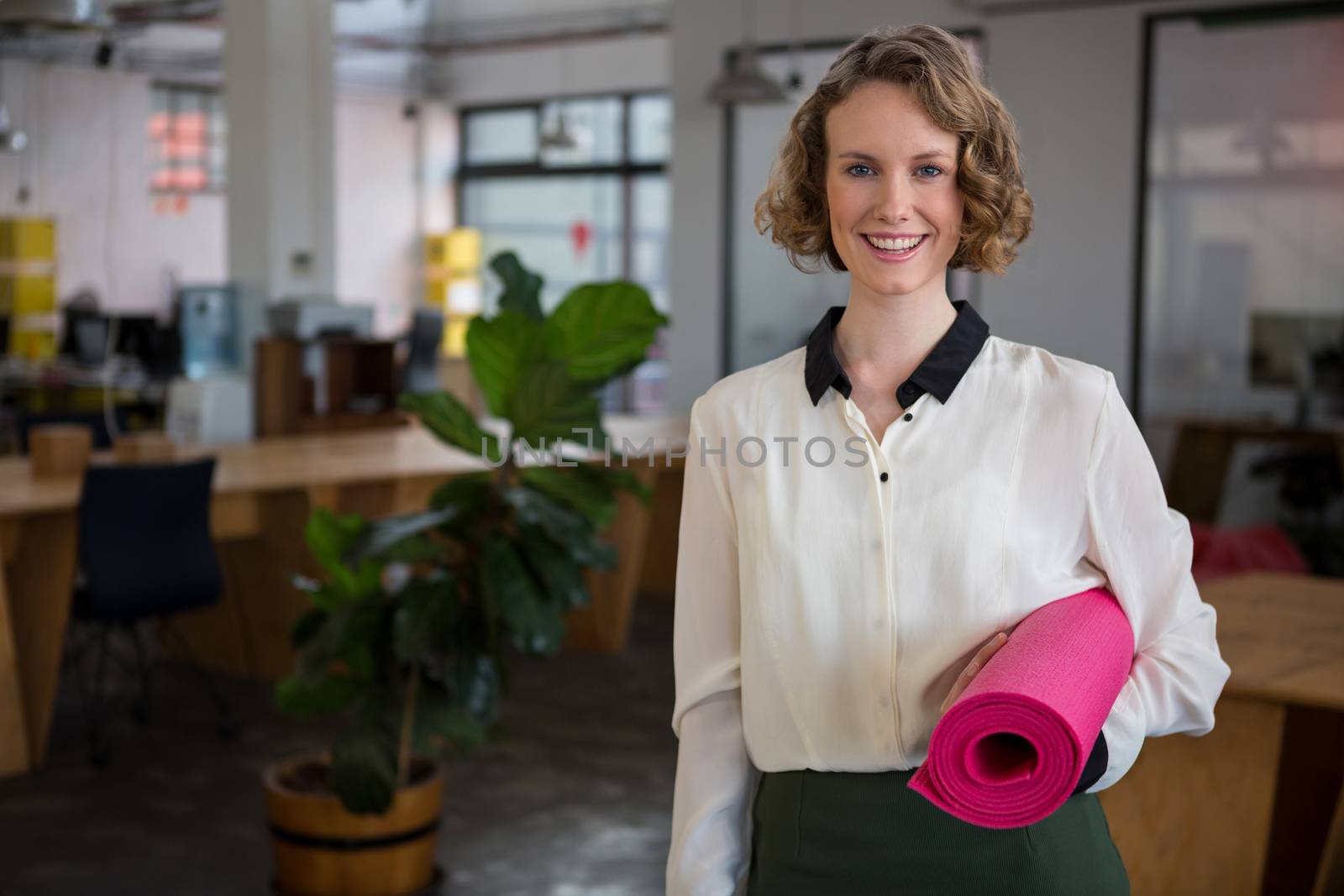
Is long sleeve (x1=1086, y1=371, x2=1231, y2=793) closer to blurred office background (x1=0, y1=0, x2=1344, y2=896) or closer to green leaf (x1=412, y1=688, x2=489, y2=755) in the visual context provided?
blurred office background (x1=0, y1=0, x2=1344, y2=896)

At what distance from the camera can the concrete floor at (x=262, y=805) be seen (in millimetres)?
3590

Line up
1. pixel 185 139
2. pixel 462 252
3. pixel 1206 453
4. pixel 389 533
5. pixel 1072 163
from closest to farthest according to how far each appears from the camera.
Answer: pixel 389 533, pixel 1206 453, pixel 1072 163, pixel 185 139, pixel 462 252

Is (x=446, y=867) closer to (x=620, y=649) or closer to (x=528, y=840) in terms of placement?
(x=528, y=840)

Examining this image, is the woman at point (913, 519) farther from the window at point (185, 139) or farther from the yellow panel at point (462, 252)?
the window at point (185, 139)

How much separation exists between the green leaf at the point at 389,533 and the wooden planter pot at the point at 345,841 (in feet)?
2.09

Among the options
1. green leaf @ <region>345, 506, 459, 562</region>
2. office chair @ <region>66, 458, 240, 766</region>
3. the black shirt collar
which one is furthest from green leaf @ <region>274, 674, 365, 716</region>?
the black shirt collar

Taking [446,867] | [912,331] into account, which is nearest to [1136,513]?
[912,331]

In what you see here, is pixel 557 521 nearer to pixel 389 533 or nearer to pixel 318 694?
pixel 389 533

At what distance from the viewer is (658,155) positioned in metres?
14.3

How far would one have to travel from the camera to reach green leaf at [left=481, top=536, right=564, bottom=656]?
3.12 meters

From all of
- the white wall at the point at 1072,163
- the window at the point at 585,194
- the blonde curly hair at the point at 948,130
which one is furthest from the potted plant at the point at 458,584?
the window at the point at 585,194

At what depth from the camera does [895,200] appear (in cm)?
120

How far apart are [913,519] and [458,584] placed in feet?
7.05

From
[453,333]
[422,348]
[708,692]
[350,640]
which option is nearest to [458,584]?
[350,640]
